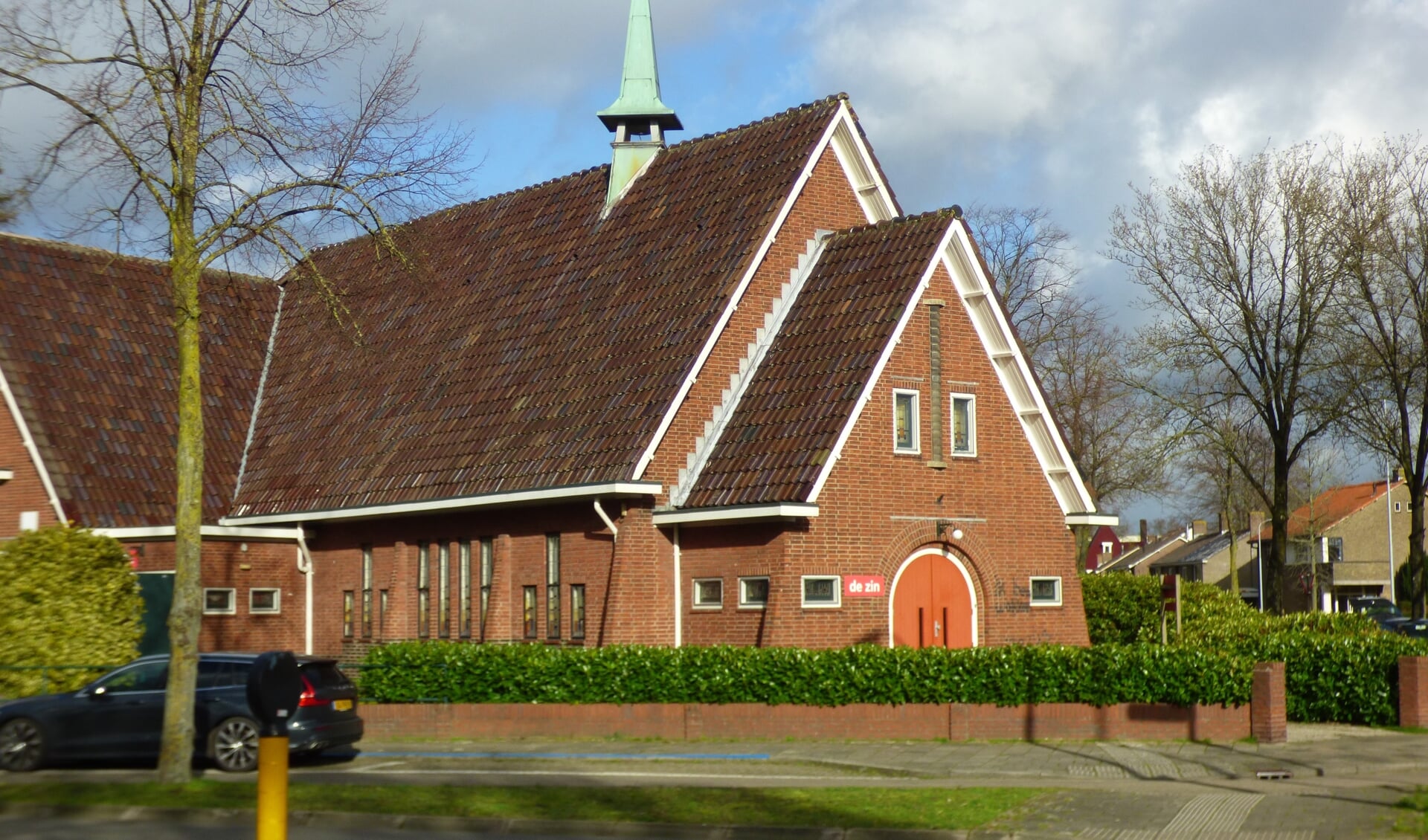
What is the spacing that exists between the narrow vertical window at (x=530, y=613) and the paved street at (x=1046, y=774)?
16.0 feet

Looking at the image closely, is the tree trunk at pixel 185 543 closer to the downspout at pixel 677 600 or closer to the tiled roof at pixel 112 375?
the downspout at pixel 677 600

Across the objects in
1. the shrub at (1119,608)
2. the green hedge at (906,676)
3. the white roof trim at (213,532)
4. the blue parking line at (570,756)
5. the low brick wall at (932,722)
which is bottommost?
the blue parking line at (570,756)

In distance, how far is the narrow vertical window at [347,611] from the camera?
31.9 metres

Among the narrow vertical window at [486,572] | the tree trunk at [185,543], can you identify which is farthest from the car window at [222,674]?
the narrow vertical window at [486,572]

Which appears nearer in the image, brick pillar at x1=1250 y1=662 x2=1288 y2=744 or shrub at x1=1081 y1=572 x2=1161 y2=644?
brick pillar at x1=1250 y1=662 x2=1288 y2=744

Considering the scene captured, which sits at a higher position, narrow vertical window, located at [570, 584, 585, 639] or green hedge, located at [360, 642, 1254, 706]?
narrow vertical window, located at [570, 584, 585, 639]

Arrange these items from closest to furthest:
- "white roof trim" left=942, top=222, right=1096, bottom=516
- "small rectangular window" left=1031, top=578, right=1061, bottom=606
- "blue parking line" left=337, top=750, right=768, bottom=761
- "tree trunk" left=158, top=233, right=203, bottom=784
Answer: "tree trunk" left=158, top=233, right=203, bottom=784, "blue parking line" left=337, top=750, right=768, bottom=761, "white roof trim" left=942, top=222, right=1096, bottom=516, "small rectangular window" left=1031, top=578, right=1061, bottom=606

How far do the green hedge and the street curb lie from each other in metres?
7.35

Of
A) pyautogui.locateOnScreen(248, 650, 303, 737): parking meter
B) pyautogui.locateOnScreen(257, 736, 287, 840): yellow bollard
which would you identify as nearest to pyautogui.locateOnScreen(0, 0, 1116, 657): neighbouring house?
pyautogui.locateOnScreen(248, 650, 303, 737): parking meter

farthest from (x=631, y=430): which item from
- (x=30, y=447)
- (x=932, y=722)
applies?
(x=30, y=447)

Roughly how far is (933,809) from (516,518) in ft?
46.9

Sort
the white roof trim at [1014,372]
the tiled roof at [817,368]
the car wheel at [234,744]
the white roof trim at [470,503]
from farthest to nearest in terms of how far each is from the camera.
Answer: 1. the white roof trim at [1014,372]
2. the white roof trim at [470,503]
3. the tiled roof at [817,368]
4. the car wheel at [234,744]

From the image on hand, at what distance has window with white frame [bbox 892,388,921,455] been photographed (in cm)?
2625

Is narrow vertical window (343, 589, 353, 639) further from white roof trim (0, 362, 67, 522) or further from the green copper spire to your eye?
the green copper spire
